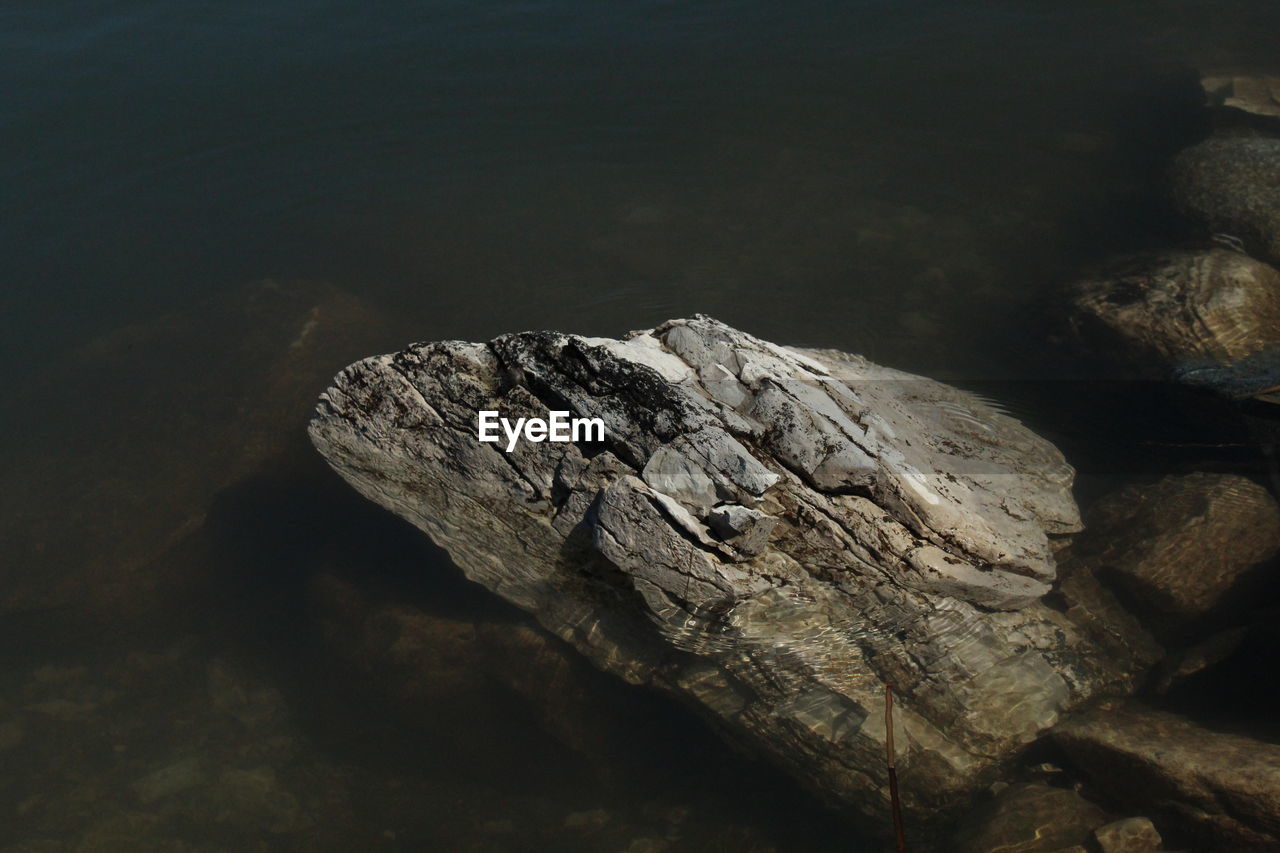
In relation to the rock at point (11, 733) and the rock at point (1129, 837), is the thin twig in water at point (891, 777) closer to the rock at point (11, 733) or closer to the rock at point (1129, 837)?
the rock at point (1129, 837)

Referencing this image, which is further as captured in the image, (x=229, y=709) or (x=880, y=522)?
(x=229, y=709)

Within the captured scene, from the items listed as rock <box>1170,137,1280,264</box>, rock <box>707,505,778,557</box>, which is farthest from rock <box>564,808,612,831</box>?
rock <box>1170,137,1280,264</box>

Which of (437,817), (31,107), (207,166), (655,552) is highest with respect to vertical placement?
(31,107)

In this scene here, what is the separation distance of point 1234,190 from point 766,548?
7.10m

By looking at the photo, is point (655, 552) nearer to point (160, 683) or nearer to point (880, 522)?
point (880, 522)

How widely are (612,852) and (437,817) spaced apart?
1319mm

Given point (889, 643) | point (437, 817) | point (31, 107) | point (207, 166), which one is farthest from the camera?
point (31, 107)

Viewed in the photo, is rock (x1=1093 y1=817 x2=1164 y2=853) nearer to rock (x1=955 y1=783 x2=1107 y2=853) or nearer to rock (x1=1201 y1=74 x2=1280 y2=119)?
rock (x1=955 y1=783 x2=1107 y2=853)

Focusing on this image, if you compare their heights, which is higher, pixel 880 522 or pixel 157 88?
pixel 157 88

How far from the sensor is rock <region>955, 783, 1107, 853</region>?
4754 mm

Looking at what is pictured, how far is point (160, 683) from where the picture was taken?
710 centimetres

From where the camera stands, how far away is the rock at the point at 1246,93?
10.4 m

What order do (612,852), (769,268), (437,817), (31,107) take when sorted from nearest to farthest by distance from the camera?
1. (612,852)
2. (437,817)
3. (769,268)
4. (31,107)

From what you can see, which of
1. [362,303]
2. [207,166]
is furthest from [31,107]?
[362,303]
